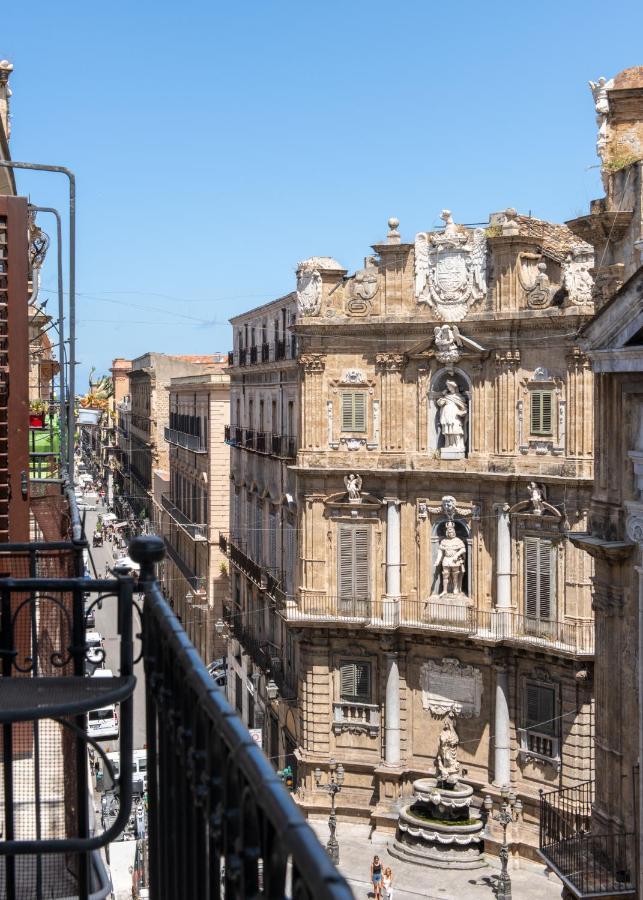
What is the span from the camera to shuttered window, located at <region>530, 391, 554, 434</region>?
25.2m

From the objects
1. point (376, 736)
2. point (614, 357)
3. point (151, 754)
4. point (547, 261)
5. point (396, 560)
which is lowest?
point (376, 736)

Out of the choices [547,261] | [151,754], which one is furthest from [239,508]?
[151,754]

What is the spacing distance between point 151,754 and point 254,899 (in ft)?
5.10

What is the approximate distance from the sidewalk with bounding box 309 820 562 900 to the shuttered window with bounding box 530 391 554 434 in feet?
29.8

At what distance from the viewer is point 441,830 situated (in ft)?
82.2

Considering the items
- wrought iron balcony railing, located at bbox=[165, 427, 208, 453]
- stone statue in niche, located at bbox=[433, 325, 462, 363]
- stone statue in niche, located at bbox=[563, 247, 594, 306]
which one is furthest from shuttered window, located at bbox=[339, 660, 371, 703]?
wrought iron balcony railing, located at bbox=[165, 427, 208, 453]

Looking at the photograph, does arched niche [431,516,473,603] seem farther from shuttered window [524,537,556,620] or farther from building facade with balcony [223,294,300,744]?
building facade with balcony [223,294,300,744]

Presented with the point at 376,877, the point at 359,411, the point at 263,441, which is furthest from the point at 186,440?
the point at 376,877

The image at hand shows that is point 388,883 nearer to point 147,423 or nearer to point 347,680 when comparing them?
point 347,680

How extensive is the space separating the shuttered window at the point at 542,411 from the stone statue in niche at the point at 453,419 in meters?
1.72

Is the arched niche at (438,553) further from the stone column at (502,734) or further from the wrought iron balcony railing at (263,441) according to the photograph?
the wrought iron balcony railing at (263,441)

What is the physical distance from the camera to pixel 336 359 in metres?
27.5

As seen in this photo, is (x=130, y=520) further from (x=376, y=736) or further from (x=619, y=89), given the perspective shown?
(x=619, y=89)

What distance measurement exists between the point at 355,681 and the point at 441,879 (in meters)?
5.08
